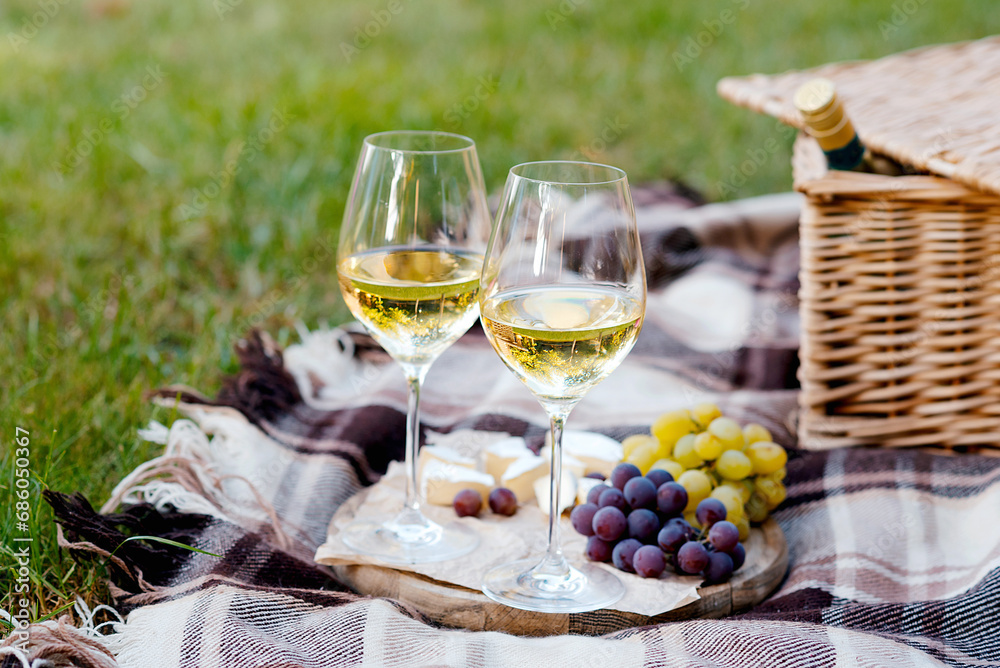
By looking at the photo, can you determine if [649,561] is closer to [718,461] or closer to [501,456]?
[718,461]

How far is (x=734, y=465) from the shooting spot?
4.70 feet

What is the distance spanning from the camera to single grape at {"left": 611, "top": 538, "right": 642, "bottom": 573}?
51.9 inches

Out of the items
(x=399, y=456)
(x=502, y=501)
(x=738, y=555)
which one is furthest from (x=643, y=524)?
(x=399, y=456)

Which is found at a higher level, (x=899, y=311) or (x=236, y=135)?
(x=236, y=135)

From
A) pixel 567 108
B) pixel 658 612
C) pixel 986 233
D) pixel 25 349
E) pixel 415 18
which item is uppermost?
pixel 415 18

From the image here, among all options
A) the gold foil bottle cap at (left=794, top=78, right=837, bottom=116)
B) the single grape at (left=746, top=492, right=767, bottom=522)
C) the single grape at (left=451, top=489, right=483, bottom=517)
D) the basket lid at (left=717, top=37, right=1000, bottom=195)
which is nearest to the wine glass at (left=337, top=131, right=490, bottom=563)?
the single grape at (left=451, top=489, right=483, bottom=517)

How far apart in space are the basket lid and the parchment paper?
76 centimetres

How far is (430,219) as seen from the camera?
1.31 meters

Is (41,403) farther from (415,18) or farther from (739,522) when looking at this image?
(415,18)

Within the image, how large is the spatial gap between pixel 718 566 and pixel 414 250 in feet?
1.90

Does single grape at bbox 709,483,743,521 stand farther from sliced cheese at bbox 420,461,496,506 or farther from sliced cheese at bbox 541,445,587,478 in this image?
sliced cheese at bbox 420,461,496,506

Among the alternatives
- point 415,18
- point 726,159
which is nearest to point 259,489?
point 726,159

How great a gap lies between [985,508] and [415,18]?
441 centimetres

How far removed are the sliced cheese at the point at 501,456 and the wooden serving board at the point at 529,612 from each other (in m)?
0.30
